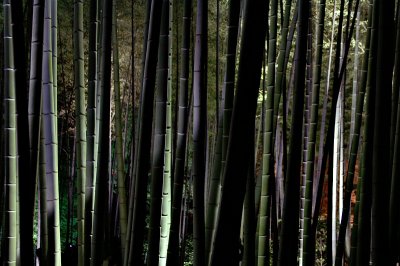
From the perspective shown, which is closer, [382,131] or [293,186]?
[382,131]

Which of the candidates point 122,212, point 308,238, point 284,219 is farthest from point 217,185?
point 122,212

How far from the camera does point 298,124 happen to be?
43.4 inches

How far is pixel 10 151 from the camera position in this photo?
39.4 inches

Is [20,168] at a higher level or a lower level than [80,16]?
→ lower

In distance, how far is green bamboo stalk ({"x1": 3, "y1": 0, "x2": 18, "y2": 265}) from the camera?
100 centimetres

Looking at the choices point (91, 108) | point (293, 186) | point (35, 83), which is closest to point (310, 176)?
point (293, 186)

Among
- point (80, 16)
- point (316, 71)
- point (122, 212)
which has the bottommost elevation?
point (122, 212)

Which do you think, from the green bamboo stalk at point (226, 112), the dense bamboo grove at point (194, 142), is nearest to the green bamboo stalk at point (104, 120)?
the dense bamboo grove at point (194, 142)

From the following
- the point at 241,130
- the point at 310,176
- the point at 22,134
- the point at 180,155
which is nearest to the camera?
the point at 241,130

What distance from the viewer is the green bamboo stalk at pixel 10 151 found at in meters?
1.00

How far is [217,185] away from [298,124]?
230 mm

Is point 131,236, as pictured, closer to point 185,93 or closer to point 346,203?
point 185,93

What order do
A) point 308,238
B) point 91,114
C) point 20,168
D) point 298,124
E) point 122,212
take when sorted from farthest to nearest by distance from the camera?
point 122,212
point 308,238
point 91,114
point 298,124
point 20,168

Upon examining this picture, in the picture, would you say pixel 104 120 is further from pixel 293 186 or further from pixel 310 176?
pixel 310 176
